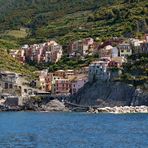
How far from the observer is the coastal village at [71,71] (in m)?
133

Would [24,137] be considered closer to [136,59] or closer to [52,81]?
[136,59]

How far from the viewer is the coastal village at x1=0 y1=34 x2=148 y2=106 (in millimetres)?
132625

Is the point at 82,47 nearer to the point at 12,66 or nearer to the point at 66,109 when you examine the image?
the point at 12,66

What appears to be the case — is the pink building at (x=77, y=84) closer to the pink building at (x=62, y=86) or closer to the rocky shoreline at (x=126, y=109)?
the pink building at (x=62, y=86)

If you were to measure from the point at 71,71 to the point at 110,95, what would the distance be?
29677 millimetres

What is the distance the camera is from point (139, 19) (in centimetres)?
16300

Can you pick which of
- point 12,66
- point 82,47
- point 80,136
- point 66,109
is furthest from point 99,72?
point 80,136

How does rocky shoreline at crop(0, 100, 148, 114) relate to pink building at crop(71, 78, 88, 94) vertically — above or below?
below

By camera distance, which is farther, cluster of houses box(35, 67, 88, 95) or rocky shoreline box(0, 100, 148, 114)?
cluster of houses box(35, 67, 88, 95)

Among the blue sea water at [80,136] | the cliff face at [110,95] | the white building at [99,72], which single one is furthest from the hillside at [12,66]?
the blue sea water at [80,136]

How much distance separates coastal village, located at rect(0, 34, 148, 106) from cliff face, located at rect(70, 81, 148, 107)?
7.77ft

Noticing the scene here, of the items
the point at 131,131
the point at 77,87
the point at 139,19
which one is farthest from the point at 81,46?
the point at 131,131

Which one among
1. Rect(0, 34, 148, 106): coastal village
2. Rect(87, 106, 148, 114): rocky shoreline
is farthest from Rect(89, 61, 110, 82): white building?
Rect(87, 106, 148, 114): rocky shoreline

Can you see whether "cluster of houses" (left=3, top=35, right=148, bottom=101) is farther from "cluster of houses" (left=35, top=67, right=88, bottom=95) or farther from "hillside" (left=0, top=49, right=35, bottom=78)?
"hillside" (left=0, top=49, right=35, bottom=78)
